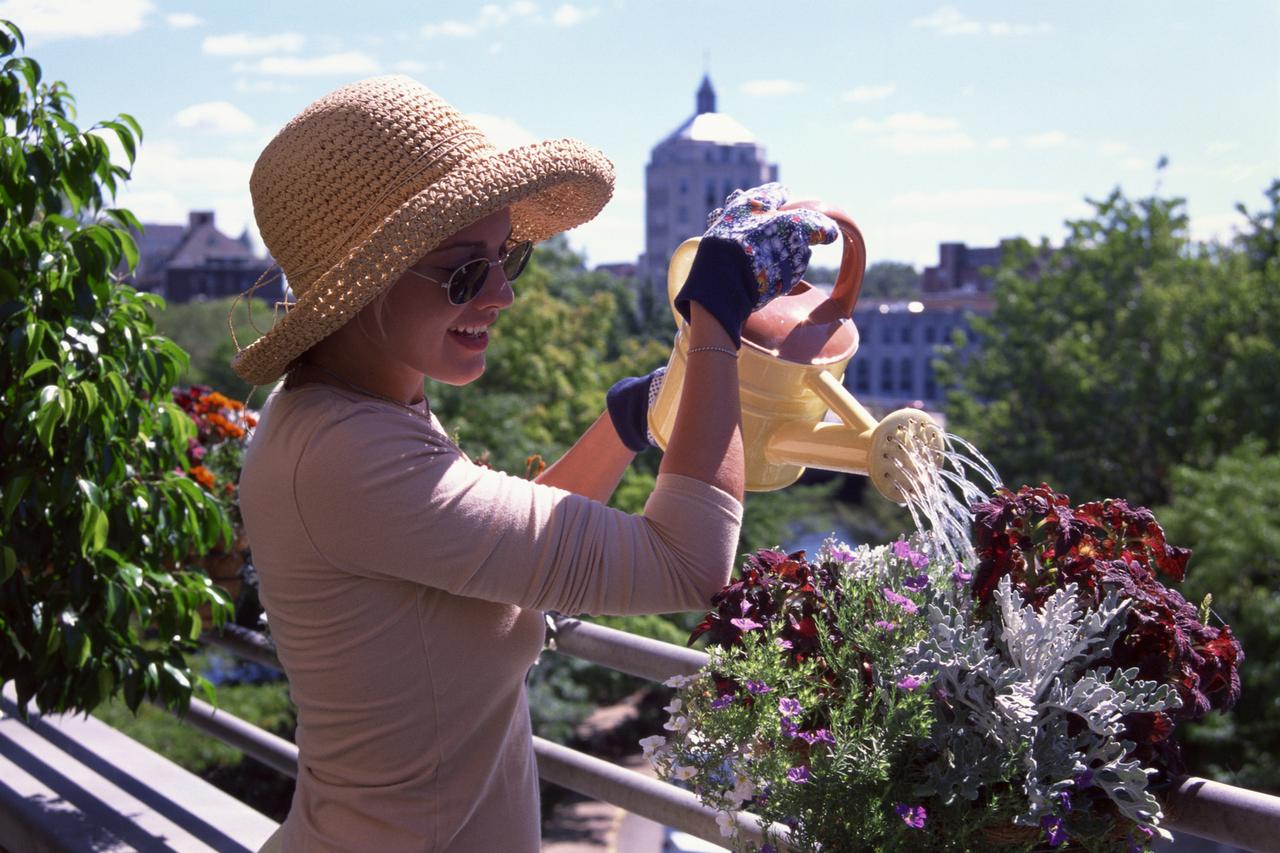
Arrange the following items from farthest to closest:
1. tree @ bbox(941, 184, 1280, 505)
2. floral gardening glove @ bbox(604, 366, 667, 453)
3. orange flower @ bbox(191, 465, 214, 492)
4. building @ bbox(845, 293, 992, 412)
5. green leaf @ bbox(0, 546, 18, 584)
A: building @ bbox(845, 293, 992, 412), tree @ bbox(941, 184, 1280, 505), orange flower @ bbox(191, 465, 214, 492), green leaf @ bbox(0, 546, 18, 584), floral gardening glove @ bbox(604, 366, 667, 453)

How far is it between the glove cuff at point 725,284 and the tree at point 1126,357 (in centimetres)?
1881

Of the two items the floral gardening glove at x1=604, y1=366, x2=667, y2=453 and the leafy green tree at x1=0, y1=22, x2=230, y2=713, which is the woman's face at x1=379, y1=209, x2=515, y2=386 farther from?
the leafy green tree at x1=0, y1=22, x2=230, y2=713

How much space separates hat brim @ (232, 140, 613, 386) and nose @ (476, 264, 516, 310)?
8 cm

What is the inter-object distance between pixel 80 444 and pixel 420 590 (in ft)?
5.12

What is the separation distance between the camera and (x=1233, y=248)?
2169 centimetres

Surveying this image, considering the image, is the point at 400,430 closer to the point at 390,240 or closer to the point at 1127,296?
the point at 390,240

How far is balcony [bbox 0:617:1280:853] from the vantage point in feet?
6.97

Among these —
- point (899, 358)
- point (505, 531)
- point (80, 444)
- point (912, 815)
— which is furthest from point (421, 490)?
point (899, 358)

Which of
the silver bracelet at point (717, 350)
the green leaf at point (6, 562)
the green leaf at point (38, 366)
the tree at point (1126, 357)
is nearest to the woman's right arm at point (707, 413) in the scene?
the silver bracelet at point (717, 350)

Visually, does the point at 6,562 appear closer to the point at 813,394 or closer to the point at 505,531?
the point at 505,531

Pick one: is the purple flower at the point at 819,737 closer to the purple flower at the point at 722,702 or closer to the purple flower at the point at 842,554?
the purple flower at the point at 722,702

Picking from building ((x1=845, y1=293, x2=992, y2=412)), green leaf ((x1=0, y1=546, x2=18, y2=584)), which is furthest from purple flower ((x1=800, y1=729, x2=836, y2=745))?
building ((x1=845, y1=293, x2=992, y2=412))

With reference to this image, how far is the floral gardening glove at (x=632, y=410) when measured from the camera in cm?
176

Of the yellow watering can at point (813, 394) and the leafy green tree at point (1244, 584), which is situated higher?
the yellow watering can at point (813, 394)
